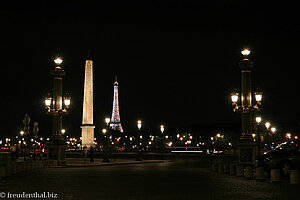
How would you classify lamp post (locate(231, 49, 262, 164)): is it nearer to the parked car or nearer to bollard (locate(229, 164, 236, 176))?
bollard (locate(229, 164, 236, 176))

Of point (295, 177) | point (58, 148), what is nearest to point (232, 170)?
point (295, 177)

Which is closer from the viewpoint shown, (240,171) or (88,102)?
(240,171)

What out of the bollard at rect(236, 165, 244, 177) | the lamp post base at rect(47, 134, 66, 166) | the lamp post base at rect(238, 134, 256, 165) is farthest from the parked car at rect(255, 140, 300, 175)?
the lamp post base at rect(47, 134, 66, 166)

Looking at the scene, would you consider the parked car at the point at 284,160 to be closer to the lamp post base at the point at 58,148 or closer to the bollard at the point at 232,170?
the bollard at the point at 232,170

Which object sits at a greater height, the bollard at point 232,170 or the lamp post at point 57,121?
the lamp post at point 57,121

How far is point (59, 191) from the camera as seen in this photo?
1795 centimetres

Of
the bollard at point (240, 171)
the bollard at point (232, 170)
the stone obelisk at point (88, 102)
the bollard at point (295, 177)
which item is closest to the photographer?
the bollard at point (295, 177)

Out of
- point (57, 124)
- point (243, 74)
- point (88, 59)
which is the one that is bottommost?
point (57, 124)

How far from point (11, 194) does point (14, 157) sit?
3457cm

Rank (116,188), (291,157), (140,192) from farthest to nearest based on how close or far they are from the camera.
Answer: (291,157)
(116,188)
(140,192)

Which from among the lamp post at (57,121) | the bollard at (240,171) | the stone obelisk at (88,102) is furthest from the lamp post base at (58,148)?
the stone obelisk at (88,102)

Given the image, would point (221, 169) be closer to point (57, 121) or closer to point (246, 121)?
point (246, 121)

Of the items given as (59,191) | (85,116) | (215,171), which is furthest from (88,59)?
(59,191)

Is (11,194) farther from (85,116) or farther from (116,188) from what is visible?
(85,116)
